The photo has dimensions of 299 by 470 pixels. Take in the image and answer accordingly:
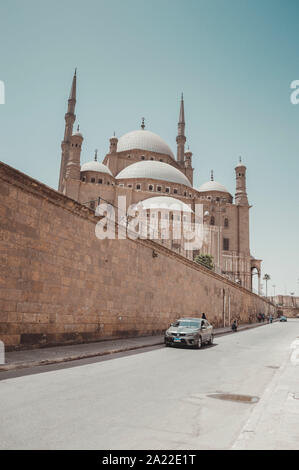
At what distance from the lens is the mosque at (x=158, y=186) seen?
49.4m

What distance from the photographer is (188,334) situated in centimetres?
1305

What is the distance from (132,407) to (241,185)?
5837cm

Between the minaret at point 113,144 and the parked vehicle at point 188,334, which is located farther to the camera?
the minaret at point 113,144

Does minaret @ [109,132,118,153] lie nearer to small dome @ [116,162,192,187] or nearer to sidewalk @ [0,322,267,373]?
small dome @ [116,162,192,187]

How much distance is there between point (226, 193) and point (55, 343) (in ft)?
186

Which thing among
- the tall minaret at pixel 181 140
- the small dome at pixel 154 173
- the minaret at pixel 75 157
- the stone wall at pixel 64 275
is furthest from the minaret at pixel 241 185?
the stone wall at pixel 64 275

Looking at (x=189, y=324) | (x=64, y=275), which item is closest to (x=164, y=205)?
(x=189, y=324)

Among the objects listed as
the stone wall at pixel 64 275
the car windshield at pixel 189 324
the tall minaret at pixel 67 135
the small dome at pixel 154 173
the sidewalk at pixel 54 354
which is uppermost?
the tall minaret at pixel 67 135

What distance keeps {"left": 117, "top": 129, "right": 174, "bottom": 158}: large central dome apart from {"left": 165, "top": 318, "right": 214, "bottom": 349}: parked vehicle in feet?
170

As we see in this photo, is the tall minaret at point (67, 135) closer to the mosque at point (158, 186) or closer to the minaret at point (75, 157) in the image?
the mosque at point (158, 186)

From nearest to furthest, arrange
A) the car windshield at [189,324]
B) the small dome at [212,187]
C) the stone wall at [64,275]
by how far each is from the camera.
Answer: the stone wall at [64,275] < the car windshield at [189,324] < the small dome at [212,187]

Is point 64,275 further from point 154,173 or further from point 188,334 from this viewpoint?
point 154,173

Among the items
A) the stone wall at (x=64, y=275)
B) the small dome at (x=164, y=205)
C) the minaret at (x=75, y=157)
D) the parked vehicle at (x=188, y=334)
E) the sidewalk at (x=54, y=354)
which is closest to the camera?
the sidewalk at (x=54, y=354)

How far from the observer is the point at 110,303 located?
46.0 ft
